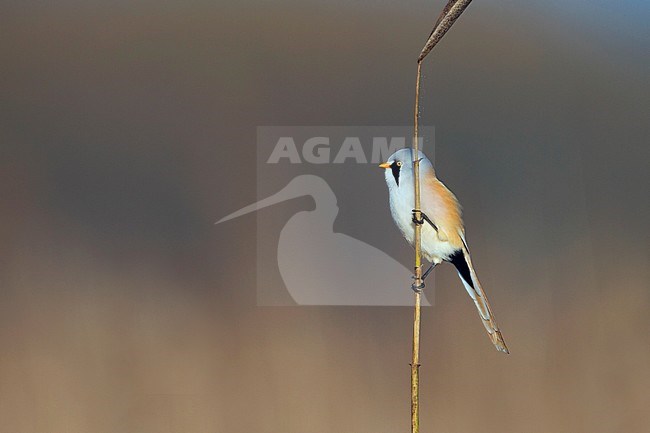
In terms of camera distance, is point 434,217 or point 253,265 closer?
point 434,217

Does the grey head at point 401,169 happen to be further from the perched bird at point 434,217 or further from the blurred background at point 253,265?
the blurred background at point 253,265

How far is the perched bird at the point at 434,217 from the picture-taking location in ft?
1.72

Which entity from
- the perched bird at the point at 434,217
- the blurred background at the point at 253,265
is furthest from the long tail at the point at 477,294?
the blurred background at the point at 253,265

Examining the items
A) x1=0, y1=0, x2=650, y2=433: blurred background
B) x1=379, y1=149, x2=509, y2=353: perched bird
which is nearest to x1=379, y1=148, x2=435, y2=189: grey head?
x1=379, y1=149, x2=509, y2=353: perched bird

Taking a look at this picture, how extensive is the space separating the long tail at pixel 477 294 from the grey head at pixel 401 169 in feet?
0.32

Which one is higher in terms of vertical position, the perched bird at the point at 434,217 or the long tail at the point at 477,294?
the perched bird at the point at 434,217

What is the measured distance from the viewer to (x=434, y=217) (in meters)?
0.60

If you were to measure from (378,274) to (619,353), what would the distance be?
0.76 metres

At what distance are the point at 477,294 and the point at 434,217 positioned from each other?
0.09 m

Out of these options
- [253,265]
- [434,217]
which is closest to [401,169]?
[434,217]

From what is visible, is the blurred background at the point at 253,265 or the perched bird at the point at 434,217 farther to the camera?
the blurred background at the point at 253,265

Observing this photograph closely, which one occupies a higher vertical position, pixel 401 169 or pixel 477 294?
pixel 401 169

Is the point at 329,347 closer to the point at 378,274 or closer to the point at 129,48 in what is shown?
the point at 378,274

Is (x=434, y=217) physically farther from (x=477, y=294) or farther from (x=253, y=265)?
(x=253, y=265)
